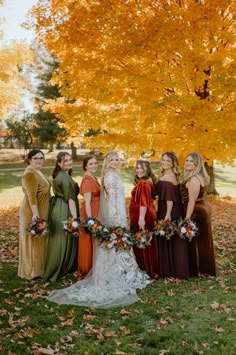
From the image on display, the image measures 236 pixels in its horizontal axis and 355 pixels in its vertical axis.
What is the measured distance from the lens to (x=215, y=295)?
6.46 meters

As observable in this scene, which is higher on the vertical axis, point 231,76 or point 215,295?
point 231,76

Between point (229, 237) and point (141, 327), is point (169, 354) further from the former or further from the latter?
point (229, 237)

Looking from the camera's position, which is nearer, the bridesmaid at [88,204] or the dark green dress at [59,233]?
the bridesmaid at [88,204]

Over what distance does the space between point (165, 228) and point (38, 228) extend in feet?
7.15

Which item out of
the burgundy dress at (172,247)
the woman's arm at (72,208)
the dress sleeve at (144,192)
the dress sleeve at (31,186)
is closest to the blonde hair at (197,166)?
the burgundy dress at (172,247)

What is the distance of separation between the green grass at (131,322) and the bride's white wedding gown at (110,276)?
20 cm

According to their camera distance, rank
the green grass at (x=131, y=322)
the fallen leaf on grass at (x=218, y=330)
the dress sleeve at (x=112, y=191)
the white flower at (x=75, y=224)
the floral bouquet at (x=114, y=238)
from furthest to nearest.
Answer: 1. the dress sleeve at (x=112, y=191)
2. the white flower at (x=75, y=224)
3. the floral bouquet at (x=114, y=238)
4. the fallen leaf on grass at (x=218, y=330)
5. the green grass at (x=131, y=322)

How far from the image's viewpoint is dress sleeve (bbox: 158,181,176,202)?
24.1 feet

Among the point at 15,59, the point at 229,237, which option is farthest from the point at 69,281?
the point at 15,59

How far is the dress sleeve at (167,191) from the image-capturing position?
7348mm

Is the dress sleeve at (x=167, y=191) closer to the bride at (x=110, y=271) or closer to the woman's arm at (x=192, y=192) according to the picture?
the woman's arm at (x=192, y=192)

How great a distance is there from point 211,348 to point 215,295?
1.81 meters

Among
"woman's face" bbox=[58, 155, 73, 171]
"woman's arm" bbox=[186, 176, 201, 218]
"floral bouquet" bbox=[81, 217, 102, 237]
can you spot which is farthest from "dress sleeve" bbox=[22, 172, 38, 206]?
"woman's arm" bbox=[186, 176, 201, 218]

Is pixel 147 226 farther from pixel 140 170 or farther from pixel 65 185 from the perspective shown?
pixel 65 185
